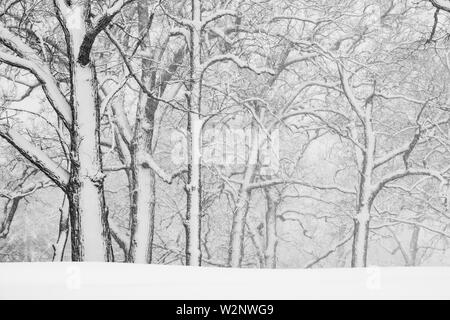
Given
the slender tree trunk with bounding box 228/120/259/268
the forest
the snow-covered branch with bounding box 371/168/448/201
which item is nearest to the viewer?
the forest

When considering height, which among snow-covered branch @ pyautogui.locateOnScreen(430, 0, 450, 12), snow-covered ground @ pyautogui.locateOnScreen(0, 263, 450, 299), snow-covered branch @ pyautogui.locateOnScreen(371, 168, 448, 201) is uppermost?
snow-covered branch @ pyautogui.locateOnScreen(430, 0, 450, 12)

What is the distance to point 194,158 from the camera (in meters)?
9.52

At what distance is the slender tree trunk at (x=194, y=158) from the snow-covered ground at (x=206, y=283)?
3.18 ft

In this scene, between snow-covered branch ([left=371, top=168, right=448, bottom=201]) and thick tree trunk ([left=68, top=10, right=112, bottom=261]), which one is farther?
snow-covered branch ([left=371, top=168, right=448, bottom=201])

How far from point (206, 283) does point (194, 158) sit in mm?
2614

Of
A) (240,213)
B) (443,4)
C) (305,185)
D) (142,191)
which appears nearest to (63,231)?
(142,191)

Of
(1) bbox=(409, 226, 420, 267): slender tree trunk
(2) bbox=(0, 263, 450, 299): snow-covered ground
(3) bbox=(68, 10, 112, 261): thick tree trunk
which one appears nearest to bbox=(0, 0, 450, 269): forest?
(3) bbox=(68, 10, 112, 261): thick tree trunk

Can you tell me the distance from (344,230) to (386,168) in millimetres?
4270

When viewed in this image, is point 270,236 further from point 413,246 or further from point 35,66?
point 35,66

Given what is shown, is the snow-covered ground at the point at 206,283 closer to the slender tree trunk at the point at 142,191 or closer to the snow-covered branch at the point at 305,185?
the slender tree trunk at the point at 142,191

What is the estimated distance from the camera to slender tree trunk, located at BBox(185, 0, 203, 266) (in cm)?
952

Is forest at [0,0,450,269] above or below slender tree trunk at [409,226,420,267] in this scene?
above

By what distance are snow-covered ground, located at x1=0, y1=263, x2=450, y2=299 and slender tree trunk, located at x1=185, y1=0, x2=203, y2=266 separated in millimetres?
970

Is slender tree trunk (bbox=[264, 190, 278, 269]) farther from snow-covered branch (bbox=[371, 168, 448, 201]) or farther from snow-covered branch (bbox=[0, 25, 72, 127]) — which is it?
snow-covered branch (bbox=[0, 25, 72, 127])
